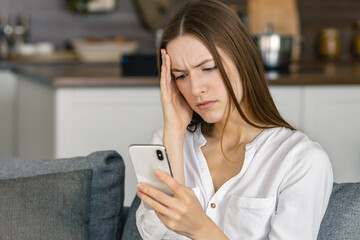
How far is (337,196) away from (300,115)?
5.83 feet

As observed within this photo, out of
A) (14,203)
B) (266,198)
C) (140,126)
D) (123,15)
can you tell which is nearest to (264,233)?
(266,198)

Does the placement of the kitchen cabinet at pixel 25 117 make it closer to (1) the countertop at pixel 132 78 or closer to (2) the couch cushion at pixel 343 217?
(1) the countertop at pixel 132 78

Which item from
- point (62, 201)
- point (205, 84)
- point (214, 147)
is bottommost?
point (62, 201)

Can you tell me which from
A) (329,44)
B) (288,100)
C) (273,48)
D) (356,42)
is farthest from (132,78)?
(356,42)

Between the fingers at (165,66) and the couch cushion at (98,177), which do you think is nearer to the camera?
the fingers at (165,66)

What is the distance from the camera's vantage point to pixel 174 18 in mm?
1650

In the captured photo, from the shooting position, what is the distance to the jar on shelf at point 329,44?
16.6 ft

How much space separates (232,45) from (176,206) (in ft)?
1.51

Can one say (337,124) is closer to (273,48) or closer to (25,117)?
(273,48)

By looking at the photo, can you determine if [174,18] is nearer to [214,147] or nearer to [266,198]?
[214,147]

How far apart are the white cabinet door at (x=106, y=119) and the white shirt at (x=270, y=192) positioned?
4.78 feet

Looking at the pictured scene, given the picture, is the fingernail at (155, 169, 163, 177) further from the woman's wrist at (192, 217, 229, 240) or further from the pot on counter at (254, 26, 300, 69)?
the pot on counter at (254, 26, 300, 69)

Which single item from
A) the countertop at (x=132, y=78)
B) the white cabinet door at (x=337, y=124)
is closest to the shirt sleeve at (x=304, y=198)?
the countertop at (x=132, y=78)

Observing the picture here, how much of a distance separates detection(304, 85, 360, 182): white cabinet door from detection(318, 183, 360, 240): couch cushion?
1.78m
